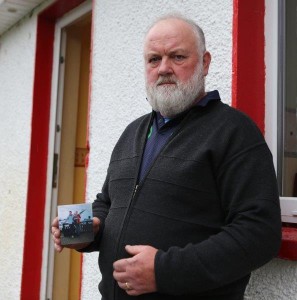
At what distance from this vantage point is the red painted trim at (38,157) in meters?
3.42

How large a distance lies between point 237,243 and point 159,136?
1.67 feet

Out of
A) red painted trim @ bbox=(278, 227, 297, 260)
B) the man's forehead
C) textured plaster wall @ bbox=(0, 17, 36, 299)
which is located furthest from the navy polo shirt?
textured plaster wall @ bbox=(0, 17, 36, 299)

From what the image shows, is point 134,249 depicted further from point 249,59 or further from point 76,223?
point 249,59

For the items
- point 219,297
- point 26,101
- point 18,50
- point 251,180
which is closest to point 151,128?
point 251,180

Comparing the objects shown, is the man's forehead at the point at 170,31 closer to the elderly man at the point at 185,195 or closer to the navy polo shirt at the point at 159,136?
the elderly man at the point at 185,195

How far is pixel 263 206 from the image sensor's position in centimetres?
124

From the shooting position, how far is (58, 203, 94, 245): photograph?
153cm

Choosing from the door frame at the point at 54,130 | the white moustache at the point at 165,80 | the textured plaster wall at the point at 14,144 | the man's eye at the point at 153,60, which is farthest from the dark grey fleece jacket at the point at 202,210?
the textured plaster wall at the point at 14,144

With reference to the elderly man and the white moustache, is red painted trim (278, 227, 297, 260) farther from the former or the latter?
the white moustache

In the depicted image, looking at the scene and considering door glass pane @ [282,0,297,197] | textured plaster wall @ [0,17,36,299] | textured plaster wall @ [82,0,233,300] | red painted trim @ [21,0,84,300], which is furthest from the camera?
textured plaster wall @ [0,17,36,299]

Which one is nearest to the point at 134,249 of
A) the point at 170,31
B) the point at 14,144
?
the point at 170,31

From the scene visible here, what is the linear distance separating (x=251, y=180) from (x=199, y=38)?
587mm

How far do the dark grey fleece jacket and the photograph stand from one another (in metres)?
0.08

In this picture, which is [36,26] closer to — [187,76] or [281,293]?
[187,76]
